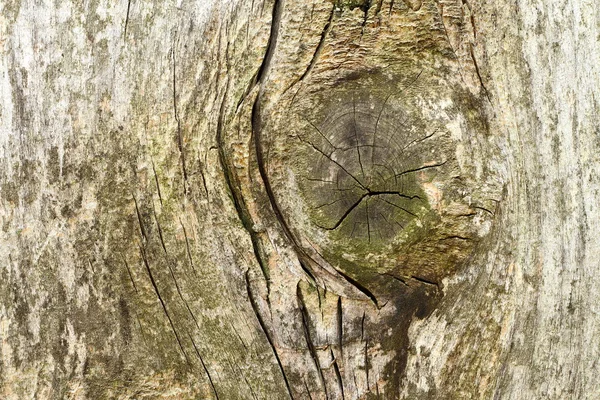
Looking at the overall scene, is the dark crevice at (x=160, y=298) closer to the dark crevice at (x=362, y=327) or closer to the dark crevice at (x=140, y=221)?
the dark crevice at (x=140, y=221)

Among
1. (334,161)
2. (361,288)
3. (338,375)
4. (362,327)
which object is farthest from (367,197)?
(338,375)

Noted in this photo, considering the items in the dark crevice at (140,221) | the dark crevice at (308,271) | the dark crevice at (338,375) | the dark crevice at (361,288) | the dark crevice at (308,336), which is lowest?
the dark crevice at (338,375)

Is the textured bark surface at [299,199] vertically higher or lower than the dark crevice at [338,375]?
higher

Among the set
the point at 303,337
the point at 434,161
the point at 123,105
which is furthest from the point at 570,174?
the point at 123,105

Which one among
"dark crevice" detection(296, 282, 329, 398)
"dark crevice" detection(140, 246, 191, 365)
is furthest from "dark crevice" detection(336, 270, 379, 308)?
"dark crevice" detection(140, 246, 191, 365)

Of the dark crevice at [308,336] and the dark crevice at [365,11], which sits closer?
the dark crevice at [365,11]

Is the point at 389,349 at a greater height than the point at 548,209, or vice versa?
the point at 548,209

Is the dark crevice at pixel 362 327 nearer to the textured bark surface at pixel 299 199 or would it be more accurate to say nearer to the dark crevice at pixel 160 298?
the textured bark surface at pixel 299 199

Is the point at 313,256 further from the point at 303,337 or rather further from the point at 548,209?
the point at 548,209

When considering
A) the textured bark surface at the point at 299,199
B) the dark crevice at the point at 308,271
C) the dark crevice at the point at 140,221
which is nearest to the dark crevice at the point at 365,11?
the textured bark surface at the point at 299,199
